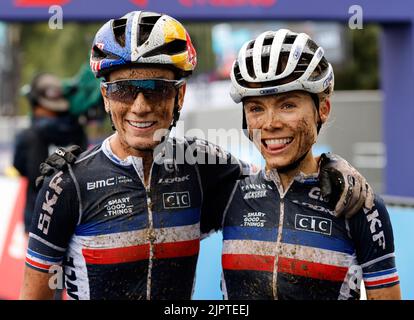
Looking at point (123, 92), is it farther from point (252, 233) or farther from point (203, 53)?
point (203, 53)

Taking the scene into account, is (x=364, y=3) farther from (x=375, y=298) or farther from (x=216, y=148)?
(x=375, y=298)

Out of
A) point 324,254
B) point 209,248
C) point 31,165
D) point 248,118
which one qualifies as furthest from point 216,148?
point 31,165

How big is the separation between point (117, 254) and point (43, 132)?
438 cm

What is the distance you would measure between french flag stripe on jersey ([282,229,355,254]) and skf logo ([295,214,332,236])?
0.06 ft

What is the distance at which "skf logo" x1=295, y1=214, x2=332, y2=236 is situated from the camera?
3406mm

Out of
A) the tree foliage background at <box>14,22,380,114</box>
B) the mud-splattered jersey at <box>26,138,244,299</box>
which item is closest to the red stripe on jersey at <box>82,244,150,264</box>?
the mud-splattered jersey at <box>26,138,244,299</box>

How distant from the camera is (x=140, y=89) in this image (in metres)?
3.54

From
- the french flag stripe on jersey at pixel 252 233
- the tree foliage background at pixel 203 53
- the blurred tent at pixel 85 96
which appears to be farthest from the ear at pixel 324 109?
the tree foliage background at pixel 203 53

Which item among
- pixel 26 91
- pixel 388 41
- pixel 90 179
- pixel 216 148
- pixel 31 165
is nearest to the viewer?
pixel 90 179

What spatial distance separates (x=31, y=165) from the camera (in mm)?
7586

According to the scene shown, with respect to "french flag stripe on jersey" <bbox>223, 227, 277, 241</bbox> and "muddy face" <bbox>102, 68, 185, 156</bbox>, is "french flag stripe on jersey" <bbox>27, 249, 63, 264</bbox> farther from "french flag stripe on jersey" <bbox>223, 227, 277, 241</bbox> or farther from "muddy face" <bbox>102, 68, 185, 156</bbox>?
→ "french flag stripe on jersey" <bbox>223, 227, 277, 241</bbox>

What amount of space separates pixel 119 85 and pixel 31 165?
423 centimetres

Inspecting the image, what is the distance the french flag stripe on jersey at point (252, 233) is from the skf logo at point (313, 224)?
11 centimetres

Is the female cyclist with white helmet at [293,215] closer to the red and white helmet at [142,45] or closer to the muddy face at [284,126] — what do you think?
the muddy face at [284,126]
